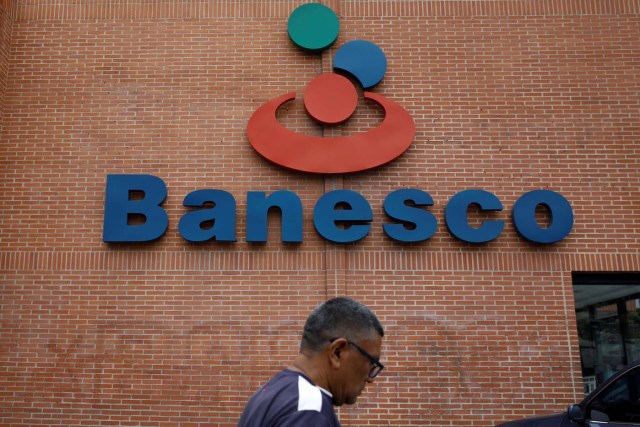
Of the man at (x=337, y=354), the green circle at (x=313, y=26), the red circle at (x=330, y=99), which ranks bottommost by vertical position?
the man at (x=337, y=354)

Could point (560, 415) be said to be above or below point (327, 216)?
below

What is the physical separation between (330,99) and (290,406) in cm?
680

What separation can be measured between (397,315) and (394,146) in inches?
89.4

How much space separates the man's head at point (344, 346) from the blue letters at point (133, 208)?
6.10m

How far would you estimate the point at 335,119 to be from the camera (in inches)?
332

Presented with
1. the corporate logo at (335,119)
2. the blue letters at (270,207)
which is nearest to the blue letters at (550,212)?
the corporate logo at (335,119)

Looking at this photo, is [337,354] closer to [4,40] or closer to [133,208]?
[133,208]

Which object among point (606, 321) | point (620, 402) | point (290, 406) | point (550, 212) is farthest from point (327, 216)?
point (290, 406)

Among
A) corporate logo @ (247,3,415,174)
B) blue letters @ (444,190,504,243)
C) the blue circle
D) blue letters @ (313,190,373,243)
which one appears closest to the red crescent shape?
corporate logo @ (247,3,415,174)

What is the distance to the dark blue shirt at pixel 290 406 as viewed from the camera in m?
2.07

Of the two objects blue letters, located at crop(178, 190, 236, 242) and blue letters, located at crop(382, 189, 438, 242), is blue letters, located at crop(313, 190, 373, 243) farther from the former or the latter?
blue letters, located at crop(178, 190, 236, 242)

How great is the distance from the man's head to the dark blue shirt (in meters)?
0.12

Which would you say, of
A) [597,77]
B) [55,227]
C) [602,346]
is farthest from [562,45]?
[55,227]

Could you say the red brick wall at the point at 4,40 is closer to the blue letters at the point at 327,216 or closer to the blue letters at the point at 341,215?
the blue letters at the point at 327,216
